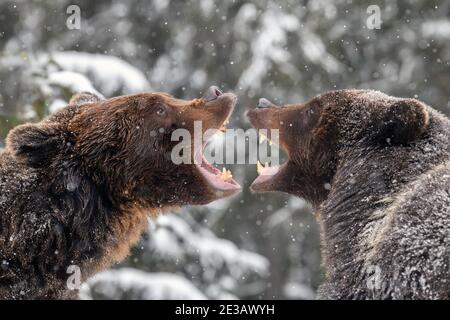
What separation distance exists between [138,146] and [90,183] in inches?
19.2

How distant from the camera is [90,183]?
518 cm

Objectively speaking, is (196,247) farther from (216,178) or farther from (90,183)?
(90,183)

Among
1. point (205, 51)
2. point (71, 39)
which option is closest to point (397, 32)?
point (205, 51)

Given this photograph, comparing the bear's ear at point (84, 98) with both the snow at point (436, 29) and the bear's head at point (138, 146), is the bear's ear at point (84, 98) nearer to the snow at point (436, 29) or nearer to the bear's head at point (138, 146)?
the bear's head at point (138, 146)

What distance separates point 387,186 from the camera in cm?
481

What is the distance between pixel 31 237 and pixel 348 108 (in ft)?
8.00

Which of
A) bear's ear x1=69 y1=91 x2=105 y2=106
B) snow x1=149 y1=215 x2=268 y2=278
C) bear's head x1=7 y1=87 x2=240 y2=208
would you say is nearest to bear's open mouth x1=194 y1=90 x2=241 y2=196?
bear's head x1=7 y1=87 x2=240 y2=208

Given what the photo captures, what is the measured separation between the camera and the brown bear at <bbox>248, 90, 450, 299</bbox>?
13.2 ft

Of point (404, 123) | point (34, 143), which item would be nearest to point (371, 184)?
point (404, 123)

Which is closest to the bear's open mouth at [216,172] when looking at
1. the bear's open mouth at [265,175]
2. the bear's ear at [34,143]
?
the bear's open mouth at [265,175]

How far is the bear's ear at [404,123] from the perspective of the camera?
5.00 meters

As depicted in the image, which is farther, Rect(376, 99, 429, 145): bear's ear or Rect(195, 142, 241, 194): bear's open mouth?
Rect(195, 142, 241, 194): bear's open mouth

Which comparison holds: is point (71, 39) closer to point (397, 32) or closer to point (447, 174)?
point (397, 32)

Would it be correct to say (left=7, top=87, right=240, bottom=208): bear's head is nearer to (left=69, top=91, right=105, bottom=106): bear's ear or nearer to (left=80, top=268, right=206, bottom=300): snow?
(left=69, top=91, right=105, bottom=106): bear's ear
